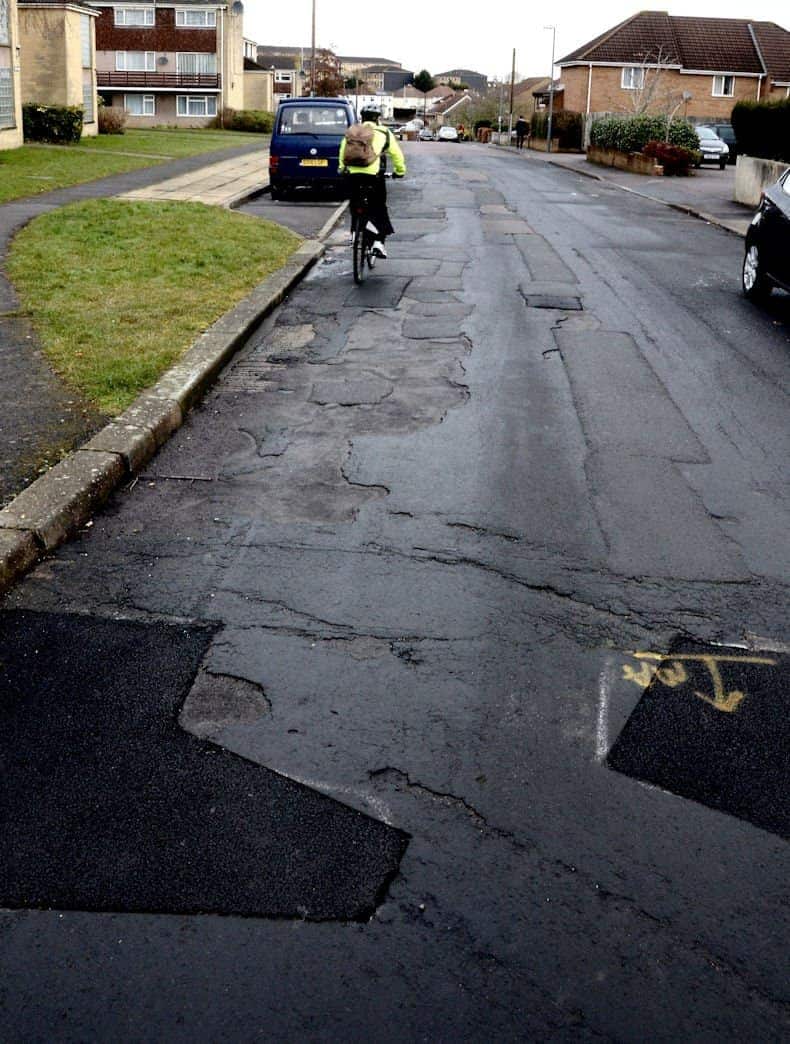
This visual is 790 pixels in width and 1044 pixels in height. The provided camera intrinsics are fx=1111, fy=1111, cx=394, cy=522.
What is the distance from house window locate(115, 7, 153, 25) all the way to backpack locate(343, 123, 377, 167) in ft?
227

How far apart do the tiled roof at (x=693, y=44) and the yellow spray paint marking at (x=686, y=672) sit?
214 ft

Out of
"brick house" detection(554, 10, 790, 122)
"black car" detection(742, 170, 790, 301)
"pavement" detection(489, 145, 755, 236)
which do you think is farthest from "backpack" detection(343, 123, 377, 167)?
"brick house" detection(554, 10, 790, 122)

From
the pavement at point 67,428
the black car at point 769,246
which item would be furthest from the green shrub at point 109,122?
the black car at point 769,246

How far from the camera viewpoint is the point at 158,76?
7406 centimetres

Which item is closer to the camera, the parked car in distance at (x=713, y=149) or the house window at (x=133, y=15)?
the parked car in distance at (x=713, y=149)

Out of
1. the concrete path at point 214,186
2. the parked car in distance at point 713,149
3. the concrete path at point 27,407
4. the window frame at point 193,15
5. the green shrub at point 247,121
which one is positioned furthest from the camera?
the window frame at point 193,15

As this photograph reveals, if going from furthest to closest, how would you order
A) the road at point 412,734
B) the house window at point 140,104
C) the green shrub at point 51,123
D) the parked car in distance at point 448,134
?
1. the parked car in distance at point 448,134
2. the house window at point 140,104
3. the green shrub at point 51,123
4. the road at point 412,734

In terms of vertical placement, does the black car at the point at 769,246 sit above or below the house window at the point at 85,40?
below

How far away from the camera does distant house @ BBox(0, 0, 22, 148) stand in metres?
32.9

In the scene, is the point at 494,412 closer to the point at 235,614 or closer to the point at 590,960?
the point at 235,614

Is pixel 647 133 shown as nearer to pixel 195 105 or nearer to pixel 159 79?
pixel 195 105

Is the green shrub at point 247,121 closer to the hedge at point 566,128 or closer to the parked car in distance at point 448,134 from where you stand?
the hedge at point 566,128

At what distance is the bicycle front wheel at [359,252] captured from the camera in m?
13.0

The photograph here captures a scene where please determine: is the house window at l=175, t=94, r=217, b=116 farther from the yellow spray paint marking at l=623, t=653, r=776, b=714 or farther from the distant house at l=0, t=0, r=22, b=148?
the yellow spray paint marking at l=623, t=653, r=776, b=714
